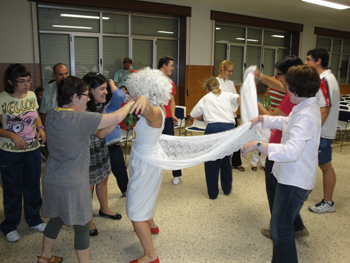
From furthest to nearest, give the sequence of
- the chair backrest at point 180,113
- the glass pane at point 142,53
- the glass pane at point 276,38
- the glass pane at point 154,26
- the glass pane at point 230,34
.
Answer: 1. the glass pane at point 276,38
2. the glass pane at point 230,34
3. the glass pane at point 142,53
4. the glass pane at point 154,26
5. the chair backrest at point 180,113

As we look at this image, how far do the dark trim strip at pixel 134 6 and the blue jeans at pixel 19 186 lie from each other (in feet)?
15.8

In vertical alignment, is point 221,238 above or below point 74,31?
below

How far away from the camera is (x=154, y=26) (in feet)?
25.6

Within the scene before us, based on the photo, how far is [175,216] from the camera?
289 cm

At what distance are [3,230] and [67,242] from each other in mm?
587

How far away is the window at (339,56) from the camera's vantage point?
12250 millimetres

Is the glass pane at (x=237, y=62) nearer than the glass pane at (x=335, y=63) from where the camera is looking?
Yes

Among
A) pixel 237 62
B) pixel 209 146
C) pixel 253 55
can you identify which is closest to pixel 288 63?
pixel 209 146

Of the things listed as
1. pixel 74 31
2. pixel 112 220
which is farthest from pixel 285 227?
pixel 74 31

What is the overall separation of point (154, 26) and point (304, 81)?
6772mm

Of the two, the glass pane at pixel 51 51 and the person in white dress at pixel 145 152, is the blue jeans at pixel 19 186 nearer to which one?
the person in white dress at pixel 145 152

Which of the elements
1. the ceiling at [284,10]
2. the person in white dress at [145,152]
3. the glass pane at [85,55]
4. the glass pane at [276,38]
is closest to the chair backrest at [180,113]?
the glass pane at [85,55]

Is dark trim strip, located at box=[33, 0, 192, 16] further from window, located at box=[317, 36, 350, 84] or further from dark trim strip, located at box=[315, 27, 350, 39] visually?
window, located at box=[317, 36, 350, 84]

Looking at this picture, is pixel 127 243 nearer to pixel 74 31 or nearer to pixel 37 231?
pixel 37 231
